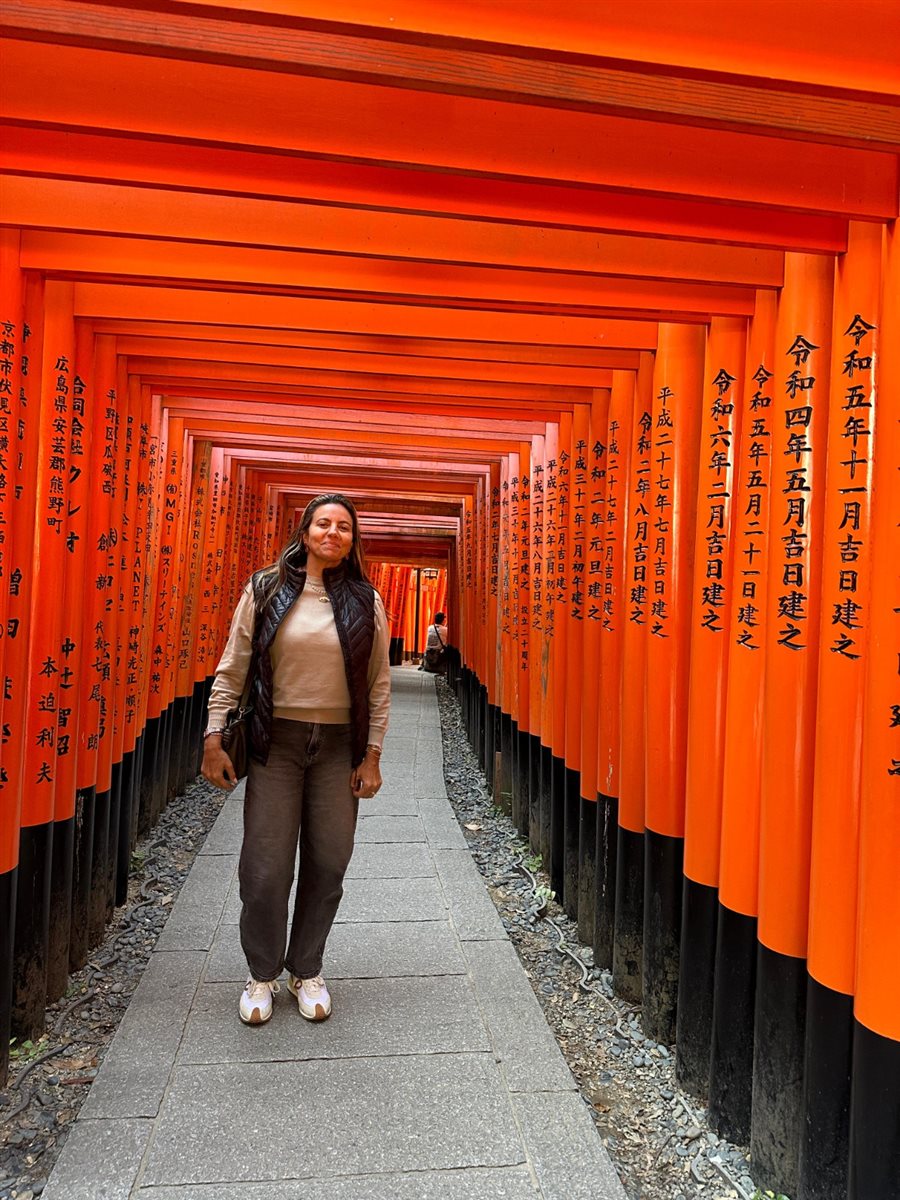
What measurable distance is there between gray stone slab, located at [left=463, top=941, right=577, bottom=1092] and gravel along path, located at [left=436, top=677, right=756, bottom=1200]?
15 cm

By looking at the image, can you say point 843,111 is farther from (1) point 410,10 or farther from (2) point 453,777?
(2) point 453,777

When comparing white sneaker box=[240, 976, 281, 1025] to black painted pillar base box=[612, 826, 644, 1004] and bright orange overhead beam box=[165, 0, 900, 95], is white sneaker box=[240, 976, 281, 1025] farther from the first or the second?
bright orange overhead beam box=[165, 0, 900, 95]

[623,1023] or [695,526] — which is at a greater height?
[695,526]

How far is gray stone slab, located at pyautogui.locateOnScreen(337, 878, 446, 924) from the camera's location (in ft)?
13.0

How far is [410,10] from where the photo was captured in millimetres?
1514

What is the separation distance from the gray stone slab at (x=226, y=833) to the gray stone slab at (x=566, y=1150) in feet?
9.19

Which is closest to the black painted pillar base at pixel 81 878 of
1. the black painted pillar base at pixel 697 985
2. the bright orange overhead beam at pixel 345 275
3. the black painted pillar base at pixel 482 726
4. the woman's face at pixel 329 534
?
the woman's face at pixel 329 534

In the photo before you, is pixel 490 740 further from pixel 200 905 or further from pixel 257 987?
pixel 257 987

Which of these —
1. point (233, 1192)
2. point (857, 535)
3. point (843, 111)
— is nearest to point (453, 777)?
point (233, 1192)

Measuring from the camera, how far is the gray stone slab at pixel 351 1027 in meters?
2.69

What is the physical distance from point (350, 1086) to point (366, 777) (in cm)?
105

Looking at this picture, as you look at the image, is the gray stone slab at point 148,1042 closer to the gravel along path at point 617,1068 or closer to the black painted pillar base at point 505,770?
the gravel along path at point 617,1068

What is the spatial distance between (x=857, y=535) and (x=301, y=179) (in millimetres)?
1853

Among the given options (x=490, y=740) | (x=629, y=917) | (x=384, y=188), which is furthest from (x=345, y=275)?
(x=490, y=740)
